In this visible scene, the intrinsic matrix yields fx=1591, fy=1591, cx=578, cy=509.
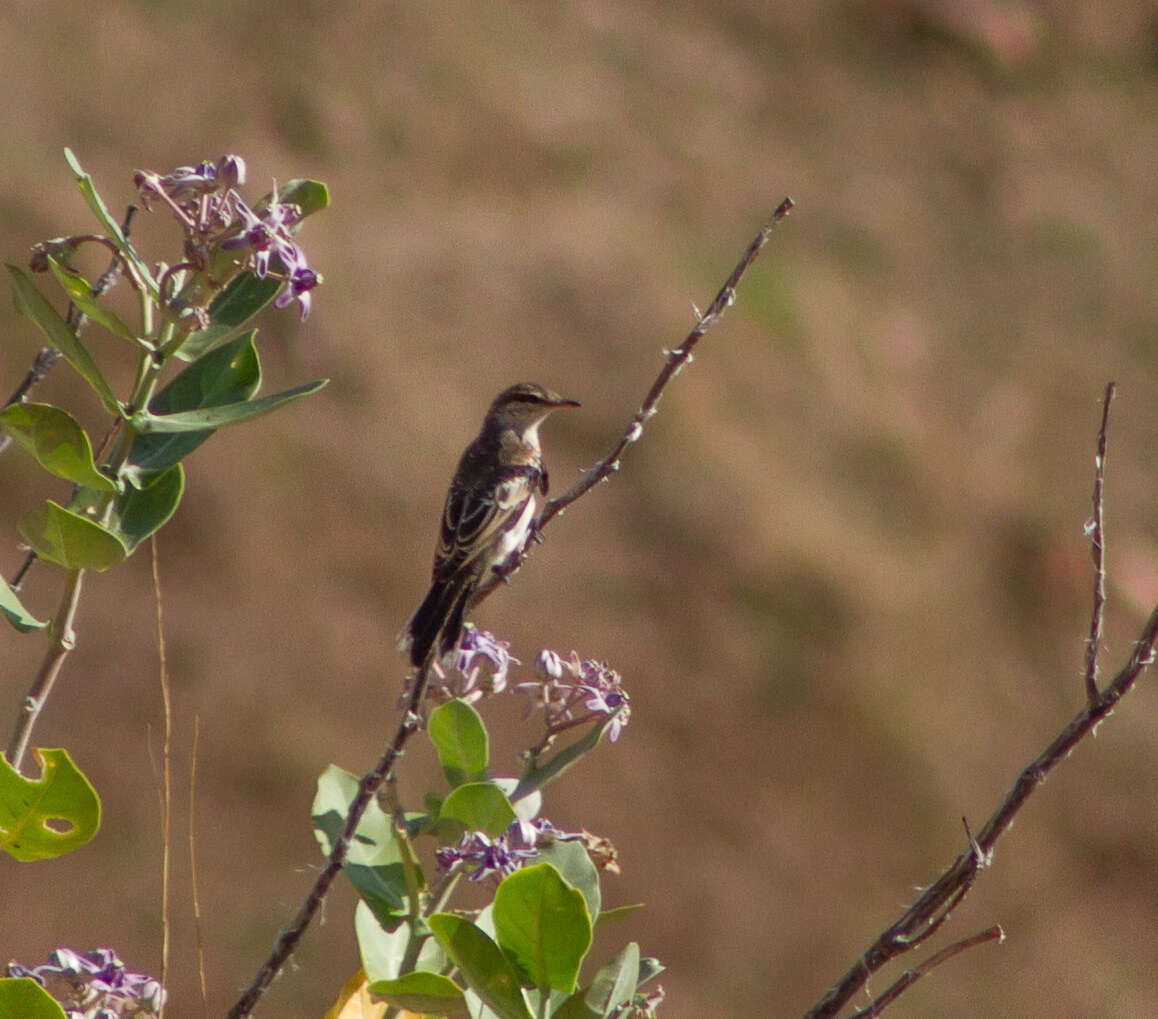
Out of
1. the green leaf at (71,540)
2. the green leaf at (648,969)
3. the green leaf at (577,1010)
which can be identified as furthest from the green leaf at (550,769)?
the green leaf at (71,540)

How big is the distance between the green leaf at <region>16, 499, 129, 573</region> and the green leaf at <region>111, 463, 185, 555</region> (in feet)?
0.38

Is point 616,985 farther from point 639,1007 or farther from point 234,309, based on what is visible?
point 234,309

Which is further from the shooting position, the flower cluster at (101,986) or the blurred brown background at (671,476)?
the blurred brown background at (671,476)

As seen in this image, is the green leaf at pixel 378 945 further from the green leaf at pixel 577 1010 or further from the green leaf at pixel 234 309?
the green leaf at pixel 234 309

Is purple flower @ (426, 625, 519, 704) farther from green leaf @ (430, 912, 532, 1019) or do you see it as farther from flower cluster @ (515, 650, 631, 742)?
green leaf @ (430, 912, 532, 1019)

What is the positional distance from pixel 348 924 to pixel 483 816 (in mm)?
9805

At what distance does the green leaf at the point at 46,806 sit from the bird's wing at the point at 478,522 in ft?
9.11

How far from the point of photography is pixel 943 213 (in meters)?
18.2

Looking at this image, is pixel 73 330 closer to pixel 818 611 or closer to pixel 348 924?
pixel 348 924

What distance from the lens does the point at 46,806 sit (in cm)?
228

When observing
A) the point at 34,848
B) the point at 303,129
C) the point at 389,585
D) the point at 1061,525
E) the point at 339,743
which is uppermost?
the point at 303,129

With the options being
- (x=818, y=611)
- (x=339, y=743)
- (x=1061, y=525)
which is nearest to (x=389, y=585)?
(x=339, y=743)

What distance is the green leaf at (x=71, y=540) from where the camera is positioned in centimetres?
230

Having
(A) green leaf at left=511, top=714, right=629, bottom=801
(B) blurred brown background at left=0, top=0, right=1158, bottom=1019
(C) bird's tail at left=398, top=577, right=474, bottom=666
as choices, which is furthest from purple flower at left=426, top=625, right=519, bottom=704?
(B) blurred brown background at left=0, top=0, right=1158, bottom=1019
